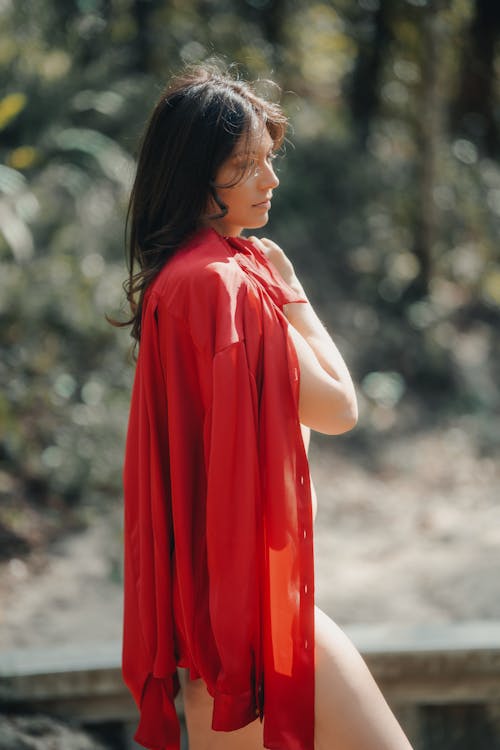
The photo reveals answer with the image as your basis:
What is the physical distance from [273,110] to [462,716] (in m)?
1.89

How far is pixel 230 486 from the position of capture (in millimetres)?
1770

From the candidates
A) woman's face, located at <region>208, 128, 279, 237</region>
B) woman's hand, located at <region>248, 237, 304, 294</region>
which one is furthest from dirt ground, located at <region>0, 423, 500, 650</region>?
woman's face, located at <region>208, 128, 279, 237</region>

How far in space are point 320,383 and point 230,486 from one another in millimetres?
270

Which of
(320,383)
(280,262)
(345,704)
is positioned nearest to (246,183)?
(280,262)

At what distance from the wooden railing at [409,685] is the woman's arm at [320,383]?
3.77 ft

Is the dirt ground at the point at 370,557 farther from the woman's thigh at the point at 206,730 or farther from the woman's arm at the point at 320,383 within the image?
the woman's arm at the point at 320,383

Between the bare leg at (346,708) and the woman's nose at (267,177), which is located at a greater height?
the woman's nose at (267,177)

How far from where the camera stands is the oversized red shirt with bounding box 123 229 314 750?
5.79ft

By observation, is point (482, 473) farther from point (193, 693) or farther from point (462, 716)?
point (193, 693)

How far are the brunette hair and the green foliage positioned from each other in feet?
9.11

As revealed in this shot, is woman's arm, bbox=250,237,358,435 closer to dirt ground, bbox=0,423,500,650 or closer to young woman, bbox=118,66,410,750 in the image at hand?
young woman, bbox=118,66,410,750

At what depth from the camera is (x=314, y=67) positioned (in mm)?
9711

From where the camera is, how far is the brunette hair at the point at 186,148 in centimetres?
183

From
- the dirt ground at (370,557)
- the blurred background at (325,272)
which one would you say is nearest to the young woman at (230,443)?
the blurred background at (325,272)
